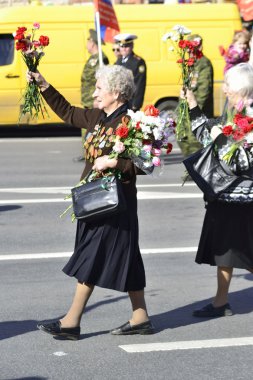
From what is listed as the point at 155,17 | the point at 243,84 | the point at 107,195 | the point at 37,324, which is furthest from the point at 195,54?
the point at 155,17

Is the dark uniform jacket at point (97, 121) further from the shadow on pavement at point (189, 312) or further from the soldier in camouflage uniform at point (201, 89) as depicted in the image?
the soldier in camouflage uniform at point (201, 89)

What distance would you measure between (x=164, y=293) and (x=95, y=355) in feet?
5.76

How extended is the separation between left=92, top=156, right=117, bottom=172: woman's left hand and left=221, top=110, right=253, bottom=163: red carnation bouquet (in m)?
0.80

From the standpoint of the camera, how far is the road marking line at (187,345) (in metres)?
6.90

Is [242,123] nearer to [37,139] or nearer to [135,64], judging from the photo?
[135,64]

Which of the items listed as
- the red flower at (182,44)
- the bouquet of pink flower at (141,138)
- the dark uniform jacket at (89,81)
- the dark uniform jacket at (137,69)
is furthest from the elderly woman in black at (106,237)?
the dark uniform jacket at (89,81)

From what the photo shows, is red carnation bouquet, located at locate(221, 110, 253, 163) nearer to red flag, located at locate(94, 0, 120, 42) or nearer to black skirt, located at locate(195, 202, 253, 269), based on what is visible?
black skirt, located at locate(195, 202, 253, 269)

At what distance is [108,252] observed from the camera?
705 centimetres

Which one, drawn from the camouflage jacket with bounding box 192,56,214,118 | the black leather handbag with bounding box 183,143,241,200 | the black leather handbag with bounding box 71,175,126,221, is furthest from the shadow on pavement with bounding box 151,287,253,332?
the camouflage jacket with bounding box 192,56,214,118

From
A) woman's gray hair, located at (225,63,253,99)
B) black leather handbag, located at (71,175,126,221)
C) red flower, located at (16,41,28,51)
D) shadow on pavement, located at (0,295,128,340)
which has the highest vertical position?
red flower, located at (16,41,28,51)

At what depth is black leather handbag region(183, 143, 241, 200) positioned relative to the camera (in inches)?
289

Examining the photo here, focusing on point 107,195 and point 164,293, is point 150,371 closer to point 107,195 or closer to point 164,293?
point 107,195

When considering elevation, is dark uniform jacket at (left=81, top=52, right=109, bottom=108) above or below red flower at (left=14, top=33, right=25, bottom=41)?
below

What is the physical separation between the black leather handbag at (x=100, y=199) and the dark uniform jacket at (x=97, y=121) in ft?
0.31
